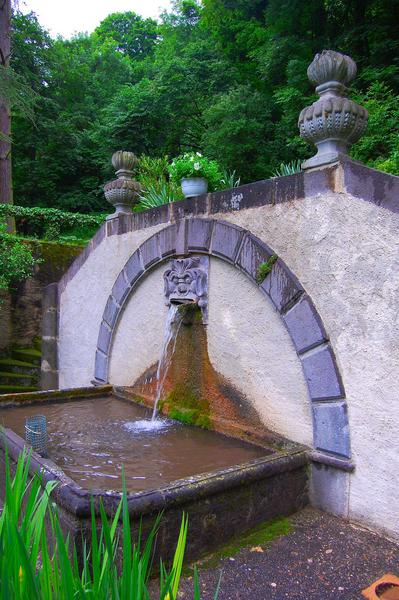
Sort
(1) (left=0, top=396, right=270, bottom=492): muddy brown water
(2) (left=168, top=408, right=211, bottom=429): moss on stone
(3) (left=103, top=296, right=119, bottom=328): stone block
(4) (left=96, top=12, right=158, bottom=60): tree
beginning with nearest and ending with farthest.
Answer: (1) (left=0, top=396, right=270, bottom=492): muddy brown water < (2) (left=168, top=408, right=211, bottom=429): moss on stone < (3) (left=103, top=296, right=119, bottom=328): stone block < (4) (left=96, top=12, right=158, bottom=60): tree

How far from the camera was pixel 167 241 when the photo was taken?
454 cm

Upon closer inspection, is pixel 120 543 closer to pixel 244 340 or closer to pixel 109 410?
pixel 244 340

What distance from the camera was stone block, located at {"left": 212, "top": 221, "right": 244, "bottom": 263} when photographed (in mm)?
3725

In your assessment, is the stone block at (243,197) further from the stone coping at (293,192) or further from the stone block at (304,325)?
the stone block at (304,325)

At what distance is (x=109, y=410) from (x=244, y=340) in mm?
1628

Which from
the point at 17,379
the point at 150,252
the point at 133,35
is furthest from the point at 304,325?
the point at 133,35

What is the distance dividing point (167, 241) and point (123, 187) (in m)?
1.30

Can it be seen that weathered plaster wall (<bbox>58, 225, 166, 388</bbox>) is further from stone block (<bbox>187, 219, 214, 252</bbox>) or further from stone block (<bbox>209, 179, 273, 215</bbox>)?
stone block (<bbox>209, 179, 273, 215</bbox>)

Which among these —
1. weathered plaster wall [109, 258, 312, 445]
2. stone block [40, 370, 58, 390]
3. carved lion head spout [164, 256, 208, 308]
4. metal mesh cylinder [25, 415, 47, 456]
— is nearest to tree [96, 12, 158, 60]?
stone block [40, 370, 58, 390]

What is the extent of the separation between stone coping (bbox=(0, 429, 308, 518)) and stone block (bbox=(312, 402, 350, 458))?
175mm

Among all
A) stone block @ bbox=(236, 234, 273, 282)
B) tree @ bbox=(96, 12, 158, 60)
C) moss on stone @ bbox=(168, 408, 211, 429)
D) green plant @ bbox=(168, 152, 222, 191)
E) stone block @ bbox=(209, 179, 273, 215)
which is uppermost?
tree @ bbox=(96, 12, 158, 60)

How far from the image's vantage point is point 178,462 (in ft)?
10.3

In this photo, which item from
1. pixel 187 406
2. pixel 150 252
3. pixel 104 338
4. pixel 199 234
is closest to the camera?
pixel 199 234

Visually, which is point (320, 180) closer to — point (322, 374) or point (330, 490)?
point (322, 374)
